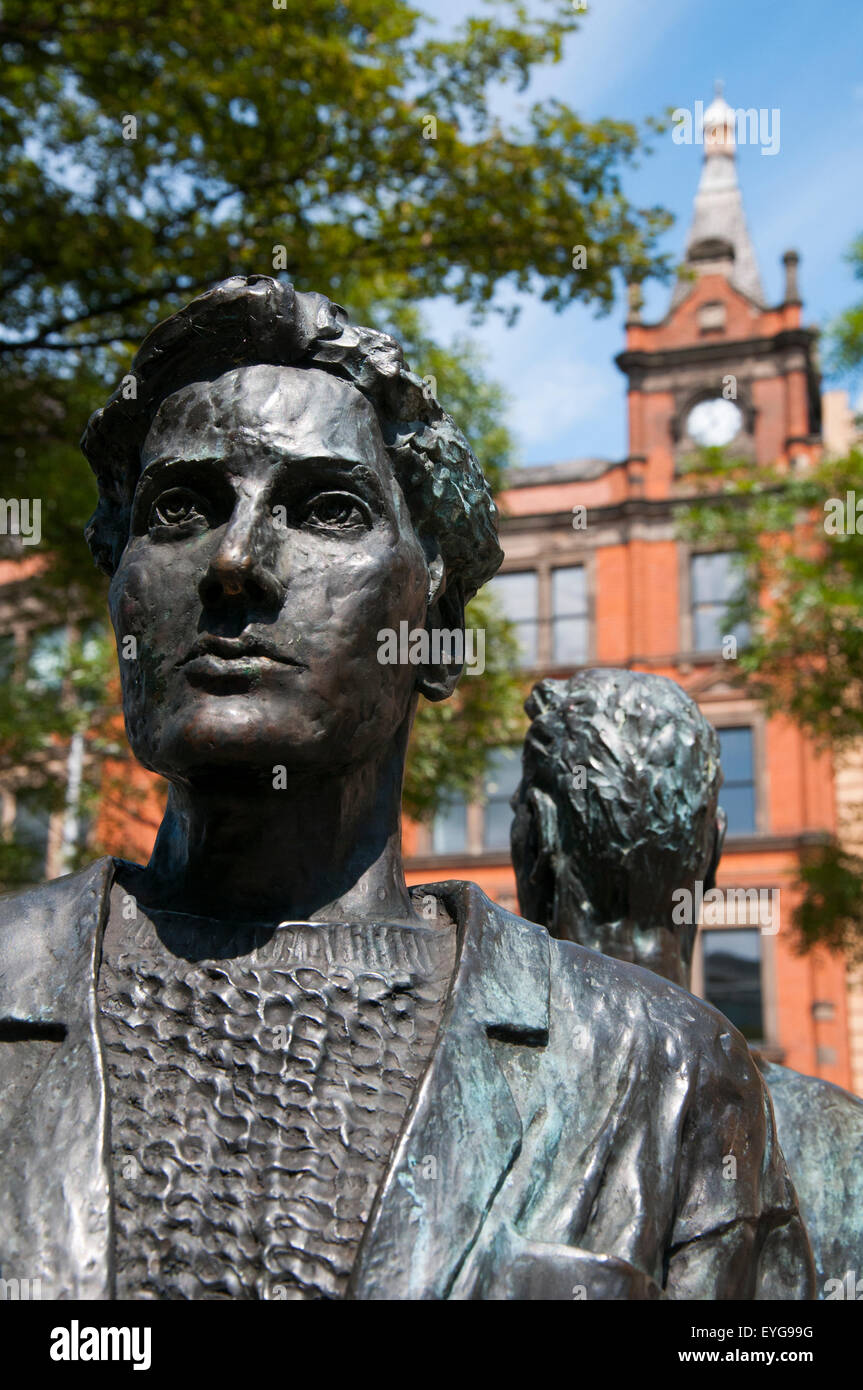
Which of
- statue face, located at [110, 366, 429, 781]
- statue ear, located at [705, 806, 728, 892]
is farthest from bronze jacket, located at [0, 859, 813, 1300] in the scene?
statue ear, located at [705, 806, 728, 892]

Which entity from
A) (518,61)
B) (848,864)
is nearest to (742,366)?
(848,864)

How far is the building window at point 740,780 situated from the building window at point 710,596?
1.57 meters

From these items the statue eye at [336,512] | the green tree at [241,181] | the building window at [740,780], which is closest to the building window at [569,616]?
the building window at [740,780]

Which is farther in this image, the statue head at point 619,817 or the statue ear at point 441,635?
the statue head at point 619,817

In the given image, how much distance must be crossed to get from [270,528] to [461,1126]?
34.5 inches

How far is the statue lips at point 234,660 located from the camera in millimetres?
2311

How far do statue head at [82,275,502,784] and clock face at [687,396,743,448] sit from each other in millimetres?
28091

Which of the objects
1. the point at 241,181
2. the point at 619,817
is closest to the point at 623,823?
the point at 619,817

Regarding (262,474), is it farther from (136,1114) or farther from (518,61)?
(518,61)

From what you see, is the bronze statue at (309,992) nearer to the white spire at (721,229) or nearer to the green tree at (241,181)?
the green tree at (241,181)

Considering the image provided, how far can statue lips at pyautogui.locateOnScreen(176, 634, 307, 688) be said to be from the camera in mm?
2311

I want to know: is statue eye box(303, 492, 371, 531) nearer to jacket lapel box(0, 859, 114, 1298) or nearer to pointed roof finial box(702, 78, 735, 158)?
jacket lapel box(0, 859, 114, 1298)

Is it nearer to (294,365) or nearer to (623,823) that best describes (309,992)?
(294,365)

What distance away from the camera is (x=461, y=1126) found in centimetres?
213
